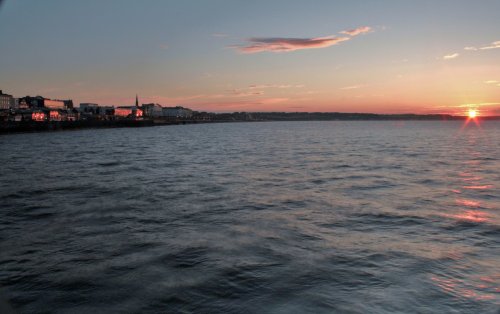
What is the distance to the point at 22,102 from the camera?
186m

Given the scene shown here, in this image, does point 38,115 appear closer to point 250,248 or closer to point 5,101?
point 5,101

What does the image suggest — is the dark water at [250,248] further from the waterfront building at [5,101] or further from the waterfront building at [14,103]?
the waterfront building at [14,103]

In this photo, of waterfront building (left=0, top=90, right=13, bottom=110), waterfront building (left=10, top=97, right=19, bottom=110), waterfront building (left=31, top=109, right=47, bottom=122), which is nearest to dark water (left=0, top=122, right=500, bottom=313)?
waterfront building (left=31, top=109, right=47, bottom=122)

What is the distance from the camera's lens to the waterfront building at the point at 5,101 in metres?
174

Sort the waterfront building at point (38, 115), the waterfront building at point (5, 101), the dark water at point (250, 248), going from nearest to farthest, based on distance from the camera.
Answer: the dark water at point (250, 248)
the waterfront building at point (38, 115)
the waterfront building at point (5, 101)

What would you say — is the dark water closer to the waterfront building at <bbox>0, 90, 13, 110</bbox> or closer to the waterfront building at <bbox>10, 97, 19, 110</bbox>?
the waterfront building at <bbox>0, 90, 13, 110</bbox>

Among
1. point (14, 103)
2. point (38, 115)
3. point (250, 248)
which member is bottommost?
point (250, 248)

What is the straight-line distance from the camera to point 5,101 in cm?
17800

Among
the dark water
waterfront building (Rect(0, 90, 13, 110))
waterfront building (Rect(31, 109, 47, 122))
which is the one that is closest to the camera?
the dark water

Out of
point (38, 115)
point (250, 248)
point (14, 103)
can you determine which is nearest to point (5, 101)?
point (14, 103)

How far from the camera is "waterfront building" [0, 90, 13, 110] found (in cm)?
17415

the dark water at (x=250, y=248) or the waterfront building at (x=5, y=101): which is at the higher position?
the waterfront building at (x=5, y=101)

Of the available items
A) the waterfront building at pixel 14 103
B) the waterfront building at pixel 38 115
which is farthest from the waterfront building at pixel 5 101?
the waterfront building at pixel 38 115

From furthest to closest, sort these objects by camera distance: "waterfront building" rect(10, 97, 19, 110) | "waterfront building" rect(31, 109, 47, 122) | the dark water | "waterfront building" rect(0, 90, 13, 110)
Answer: "waterfront building" rect(10, 97, 19, 110)
"waterfront building" rect(0, 90, 13, 110)
"waterfront building" rect(31, 109, 47, 122)
the dark water
